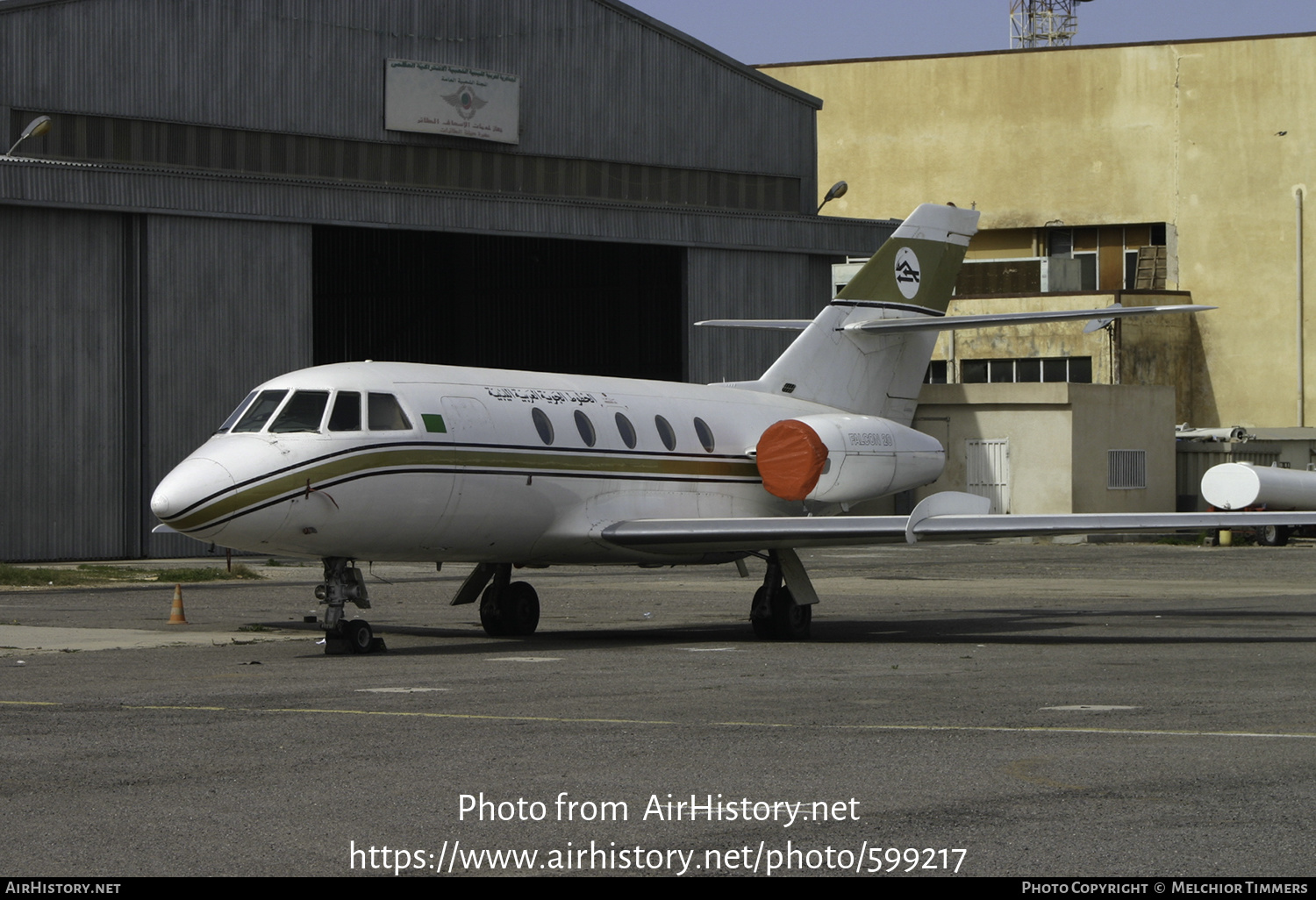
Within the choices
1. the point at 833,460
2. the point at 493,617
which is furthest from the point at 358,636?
the point at 833,460

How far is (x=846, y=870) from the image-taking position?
6.94 metres

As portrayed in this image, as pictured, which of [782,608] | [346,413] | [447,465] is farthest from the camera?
[782,608]

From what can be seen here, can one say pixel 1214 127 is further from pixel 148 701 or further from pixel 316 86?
pixel 148 701

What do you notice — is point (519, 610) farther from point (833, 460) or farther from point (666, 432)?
point (833, 460)

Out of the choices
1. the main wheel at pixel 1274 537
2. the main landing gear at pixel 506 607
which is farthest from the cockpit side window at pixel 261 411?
the main wheel at pixel 1274 537

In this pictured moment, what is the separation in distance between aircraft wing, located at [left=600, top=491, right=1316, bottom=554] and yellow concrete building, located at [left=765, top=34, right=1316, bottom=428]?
122 ft

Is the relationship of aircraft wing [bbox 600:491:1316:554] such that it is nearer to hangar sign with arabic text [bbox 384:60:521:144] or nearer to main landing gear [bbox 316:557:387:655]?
main landing gear [bbox 316:557:387:655]

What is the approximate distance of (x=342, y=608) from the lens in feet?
53.8

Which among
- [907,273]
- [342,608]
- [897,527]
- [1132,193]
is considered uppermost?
[1132,193]

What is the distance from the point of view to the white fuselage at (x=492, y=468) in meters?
15.9

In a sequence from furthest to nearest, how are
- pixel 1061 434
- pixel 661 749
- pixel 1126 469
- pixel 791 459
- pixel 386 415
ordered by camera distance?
pixel 1126 469 < pixel 1061 434 < pixel 791 459 < pixel 386 415 < pixel 661 749

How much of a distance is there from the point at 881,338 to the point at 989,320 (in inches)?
90.6

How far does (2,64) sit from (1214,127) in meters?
40.8

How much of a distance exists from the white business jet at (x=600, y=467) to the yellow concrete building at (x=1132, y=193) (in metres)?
32.6
